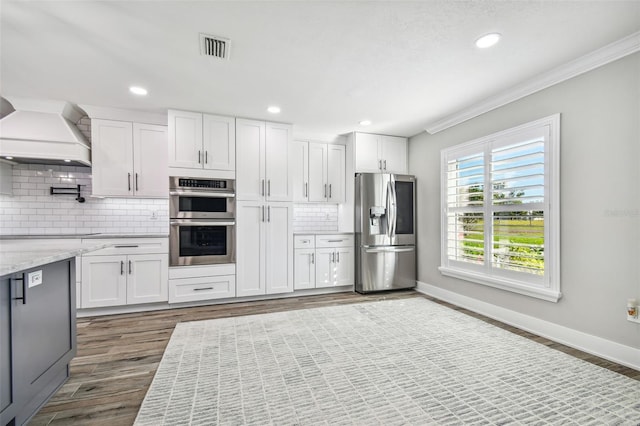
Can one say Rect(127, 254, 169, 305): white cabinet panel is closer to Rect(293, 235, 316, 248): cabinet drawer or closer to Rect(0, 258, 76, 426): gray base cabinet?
Rect(0, 258, 76, 426): gray base cabinet

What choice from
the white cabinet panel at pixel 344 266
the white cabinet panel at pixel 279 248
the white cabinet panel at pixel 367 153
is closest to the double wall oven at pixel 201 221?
the white cabinet panel at pixel 279 248

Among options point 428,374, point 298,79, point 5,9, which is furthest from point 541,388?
point 5,9

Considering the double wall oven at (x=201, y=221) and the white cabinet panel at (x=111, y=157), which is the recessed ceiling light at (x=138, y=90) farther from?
the double wall oven at (x=201, y=221)

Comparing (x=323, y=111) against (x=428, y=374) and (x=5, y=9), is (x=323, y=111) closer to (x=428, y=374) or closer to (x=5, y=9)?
(x=5, y=9)

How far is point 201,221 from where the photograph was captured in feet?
12.4

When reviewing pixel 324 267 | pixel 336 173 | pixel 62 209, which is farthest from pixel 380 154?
pixel 62 209

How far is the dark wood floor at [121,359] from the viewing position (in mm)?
1722

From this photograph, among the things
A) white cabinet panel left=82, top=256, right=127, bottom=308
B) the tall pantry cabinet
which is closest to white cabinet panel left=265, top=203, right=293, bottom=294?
the tall pantry cabinet

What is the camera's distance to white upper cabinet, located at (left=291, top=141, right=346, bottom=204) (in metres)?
4.64

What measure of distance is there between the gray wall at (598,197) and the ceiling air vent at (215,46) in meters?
2.91

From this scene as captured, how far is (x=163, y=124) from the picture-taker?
3.88m

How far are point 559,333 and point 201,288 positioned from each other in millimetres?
3865

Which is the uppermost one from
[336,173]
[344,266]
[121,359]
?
[336,173]

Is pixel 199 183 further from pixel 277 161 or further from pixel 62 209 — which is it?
pixel 62 209
